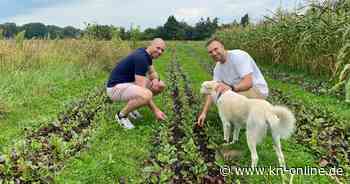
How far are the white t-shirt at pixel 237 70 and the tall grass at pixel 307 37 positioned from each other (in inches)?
66.3

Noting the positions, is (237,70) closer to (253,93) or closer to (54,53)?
(253,93)

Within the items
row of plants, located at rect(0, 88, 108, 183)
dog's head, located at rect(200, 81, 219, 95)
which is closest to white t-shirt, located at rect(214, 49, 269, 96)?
dog's head, located at rect(200, 81, 219, 95)

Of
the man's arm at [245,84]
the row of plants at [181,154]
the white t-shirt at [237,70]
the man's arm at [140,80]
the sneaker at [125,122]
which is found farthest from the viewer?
the man's arm at [140,80]

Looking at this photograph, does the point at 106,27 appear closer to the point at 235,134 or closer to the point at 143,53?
the point at 143,53

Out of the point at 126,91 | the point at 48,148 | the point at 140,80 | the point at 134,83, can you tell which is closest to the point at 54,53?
the point at 134,83

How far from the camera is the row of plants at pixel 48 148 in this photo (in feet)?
15.7

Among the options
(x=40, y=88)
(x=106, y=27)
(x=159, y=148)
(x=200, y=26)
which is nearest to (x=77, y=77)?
(x=40, y=88)

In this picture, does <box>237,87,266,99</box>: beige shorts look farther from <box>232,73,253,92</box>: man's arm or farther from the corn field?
the corn field

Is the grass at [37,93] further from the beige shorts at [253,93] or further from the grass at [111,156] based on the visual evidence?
the beige shorts at [253,93]

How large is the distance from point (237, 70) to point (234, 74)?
0.12m

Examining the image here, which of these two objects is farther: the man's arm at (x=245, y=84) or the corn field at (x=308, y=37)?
the corn field at (x=308, y=37)

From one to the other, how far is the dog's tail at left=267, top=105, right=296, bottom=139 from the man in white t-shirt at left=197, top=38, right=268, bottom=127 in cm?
132

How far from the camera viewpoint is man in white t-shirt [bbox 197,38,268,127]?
6438 mm

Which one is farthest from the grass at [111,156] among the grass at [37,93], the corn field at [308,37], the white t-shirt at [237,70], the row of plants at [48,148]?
the corn field at [308,37]
